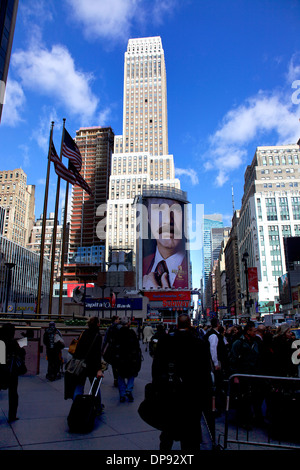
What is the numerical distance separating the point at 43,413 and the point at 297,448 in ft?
14.3

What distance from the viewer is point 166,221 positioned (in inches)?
3095

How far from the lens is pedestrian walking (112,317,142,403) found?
7609mm

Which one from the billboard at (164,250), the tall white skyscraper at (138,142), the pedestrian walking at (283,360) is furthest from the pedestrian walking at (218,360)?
the tall white skyscraper at (138,142)

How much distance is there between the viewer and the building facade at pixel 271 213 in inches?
3765

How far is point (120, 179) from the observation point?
133 meters

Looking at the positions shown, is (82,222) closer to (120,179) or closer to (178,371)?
(120,179)

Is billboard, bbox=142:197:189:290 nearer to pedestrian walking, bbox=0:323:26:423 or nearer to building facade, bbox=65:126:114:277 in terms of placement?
pedestrian walking, bbox=0:323:26:423

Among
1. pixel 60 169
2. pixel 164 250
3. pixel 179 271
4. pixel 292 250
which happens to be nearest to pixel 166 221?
pixel 164 250

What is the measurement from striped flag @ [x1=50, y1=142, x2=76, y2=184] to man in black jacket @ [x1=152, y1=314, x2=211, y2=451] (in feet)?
59.1

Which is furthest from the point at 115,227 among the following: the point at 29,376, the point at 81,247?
the point at 29,376

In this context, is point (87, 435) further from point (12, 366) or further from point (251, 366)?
point (251, 366)

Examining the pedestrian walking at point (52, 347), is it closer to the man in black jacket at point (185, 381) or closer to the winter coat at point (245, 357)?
the winter coat at point (245, 357)

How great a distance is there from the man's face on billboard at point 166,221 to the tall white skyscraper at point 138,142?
156 feet

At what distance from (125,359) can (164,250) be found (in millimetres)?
68561
